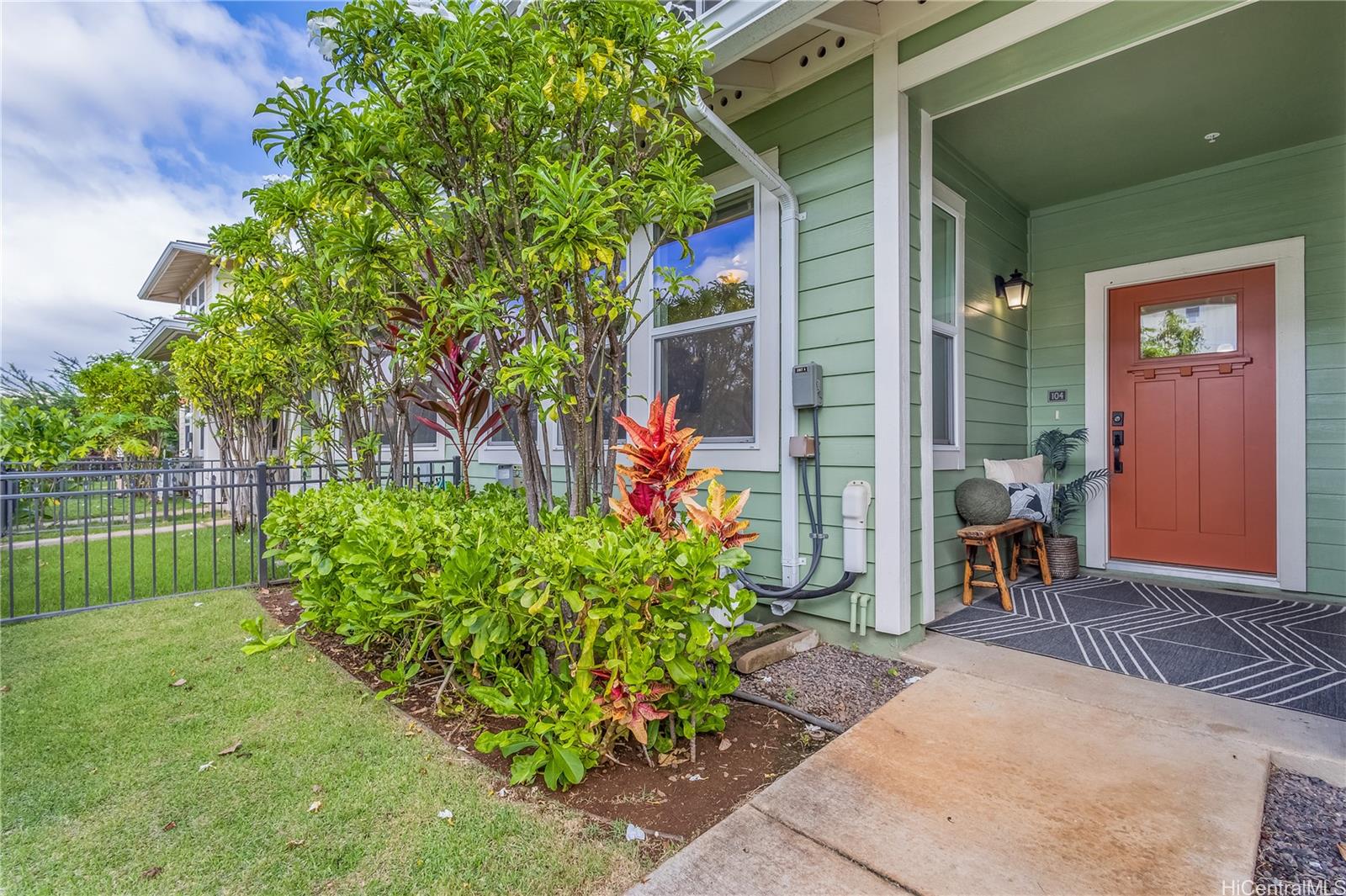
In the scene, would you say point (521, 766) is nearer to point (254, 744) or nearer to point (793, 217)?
point (254, 744)

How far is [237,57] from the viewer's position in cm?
589

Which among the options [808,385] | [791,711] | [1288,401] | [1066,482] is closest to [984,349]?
[1066,482]

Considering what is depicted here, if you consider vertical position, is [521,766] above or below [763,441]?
below

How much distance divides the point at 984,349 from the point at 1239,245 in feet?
5.56

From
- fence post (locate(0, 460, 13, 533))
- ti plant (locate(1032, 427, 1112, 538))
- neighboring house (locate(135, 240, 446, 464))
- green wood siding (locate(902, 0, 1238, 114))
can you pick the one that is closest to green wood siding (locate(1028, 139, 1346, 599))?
ti plant (locate(1032, 427, 1112, 538))

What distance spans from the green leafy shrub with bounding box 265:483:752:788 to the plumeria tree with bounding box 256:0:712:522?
49 cm

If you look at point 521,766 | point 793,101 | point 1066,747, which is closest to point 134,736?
point 521,766

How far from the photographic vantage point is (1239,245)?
384 centimetres

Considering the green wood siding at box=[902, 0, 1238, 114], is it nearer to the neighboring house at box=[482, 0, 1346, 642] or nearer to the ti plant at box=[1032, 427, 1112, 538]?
the neighboring house at box=[482, 0, 1346, 642]

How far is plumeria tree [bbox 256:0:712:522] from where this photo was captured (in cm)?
202

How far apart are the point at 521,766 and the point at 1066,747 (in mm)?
1782

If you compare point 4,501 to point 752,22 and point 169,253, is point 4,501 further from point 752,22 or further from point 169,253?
point 169,253

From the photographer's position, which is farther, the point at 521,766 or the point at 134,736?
the point at 134,736

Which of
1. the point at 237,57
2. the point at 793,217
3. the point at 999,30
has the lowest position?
the point at 793,217
